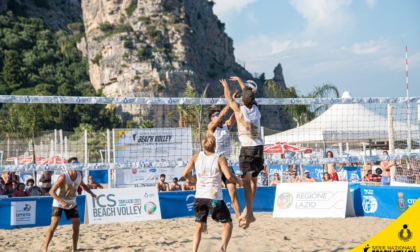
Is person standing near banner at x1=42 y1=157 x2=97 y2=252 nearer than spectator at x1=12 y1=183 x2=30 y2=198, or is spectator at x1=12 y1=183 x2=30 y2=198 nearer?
person standing near banner at x1=42 y1=157 x2=97 y2=252

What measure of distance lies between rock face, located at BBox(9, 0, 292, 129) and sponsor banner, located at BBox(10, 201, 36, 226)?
58.6 m

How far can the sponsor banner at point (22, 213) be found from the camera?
12.8 meters

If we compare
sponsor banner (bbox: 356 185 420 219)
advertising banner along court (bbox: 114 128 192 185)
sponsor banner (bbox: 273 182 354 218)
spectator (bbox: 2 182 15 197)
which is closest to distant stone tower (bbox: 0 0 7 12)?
advertising banner along court (bbox: 114 128 192 185)

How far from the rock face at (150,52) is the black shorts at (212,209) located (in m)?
64.8

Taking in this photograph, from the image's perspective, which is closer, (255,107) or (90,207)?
(255,107)

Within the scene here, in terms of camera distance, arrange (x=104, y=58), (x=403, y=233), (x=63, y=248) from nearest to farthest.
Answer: (x=403, y=233) < (x=63, y=248) < (x=104, y=58)

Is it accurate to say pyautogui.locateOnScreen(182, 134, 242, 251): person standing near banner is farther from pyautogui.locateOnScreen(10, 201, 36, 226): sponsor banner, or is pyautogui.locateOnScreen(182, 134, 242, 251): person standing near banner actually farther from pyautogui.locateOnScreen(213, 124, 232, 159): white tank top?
pyautogui.locateOnScreen(10, 201, 36, 226): sponsor banner

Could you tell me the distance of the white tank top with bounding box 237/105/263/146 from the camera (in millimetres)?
7461

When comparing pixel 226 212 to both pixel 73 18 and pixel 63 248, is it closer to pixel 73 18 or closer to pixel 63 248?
pixel 63 248

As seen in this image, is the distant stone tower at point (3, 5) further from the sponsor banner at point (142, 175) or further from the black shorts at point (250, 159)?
the black shorts at point (250, 159)

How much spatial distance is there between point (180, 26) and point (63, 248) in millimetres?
84980

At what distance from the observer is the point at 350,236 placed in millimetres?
10625

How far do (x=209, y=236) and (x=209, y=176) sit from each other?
3504 mm

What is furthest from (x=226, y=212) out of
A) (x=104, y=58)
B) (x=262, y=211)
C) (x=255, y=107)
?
(x=104, y=58)
